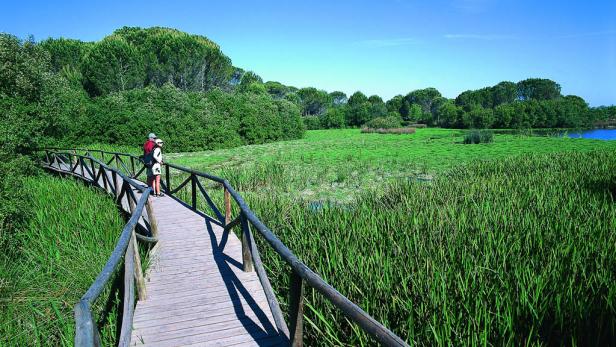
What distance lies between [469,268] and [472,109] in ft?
213

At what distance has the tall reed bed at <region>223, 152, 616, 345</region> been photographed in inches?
107

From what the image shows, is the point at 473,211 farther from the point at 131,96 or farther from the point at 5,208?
the point at 131,96

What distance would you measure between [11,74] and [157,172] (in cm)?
1175

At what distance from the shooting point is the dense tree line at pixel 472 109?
57625 mm

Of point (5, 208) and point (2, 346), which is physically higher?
point (5, 208)

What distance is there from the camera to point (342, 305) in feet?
6.58

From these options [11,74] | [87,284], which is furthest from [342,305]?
[11,74]

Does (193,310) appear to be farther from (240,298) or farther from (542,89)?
(542,89)

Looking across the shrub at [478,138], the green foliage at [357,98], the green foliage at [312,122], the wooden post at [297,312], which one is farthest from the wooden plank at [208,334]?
the green foliage at [357,98]

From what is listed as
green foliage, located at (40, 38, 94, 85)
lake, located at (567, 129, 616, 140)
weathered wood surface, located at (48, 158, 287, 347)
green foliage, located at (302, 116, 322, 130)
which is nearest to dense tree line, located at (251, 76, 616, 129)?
green foliage, located at (302, 116, 322, 130)

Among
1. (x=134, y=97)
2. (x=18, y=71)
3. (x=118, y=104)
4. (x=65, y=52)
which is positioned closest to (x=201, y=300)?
(x=18, y=71)

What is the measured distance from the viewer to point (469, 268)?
11.4ft

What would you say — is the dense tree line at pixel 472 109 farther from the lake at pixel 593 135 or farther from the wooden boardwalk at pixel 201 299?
the wooden boardwalk at pixel 201 299

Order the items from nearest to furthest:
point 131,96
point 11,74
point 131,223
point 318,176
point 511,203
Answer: point 131,223 → point 511,203 → point 318,176 → point 11,74 → point 131,96
